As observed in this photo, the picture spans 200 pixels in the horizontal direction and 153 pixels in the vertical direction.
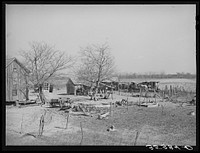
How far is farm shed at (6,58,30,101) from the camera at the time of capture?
72.7 inches

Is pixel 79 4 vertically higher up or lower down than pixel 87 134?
higher up

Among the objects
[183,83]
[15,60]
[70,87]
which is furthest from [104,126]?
[15,60]

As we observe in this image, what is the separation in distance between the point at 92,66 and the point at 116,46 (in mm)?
265

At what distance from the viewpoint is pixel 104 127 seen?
1.84 meters

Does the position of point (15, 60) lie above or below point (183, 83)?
above

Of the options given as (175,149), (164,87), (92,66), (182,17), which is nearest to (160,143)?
(175,149)

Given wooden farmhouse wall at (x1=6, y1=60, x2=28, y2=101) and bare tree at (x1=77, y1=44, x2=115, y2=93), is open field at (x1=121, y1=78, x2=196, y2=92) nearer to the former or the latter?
bare tree at (x1=77, y1=44, x2=115, y2=93)

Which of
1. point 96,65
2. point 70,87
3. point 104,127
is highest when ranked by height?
point 96,65

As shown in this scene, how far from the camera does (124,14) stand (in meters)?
1.86

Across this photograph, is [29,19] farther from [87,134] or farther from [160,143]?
[160,143]

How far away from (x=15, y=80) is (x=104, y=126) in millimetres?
834

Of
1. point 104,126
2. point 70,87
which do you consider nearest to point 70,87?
point 70,87

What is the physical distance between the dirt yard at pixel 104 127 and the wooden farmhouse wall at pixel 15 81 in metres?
0.10

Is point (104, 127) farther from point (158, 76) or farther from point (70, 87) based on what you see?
point (158, 76)
